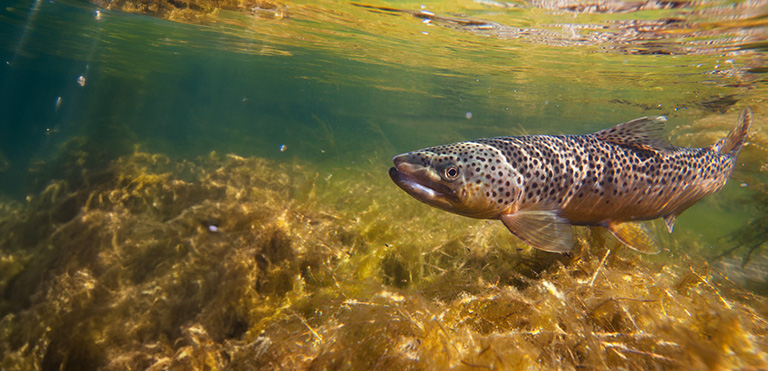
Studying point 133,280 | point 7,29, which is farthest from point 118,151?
point 7,29

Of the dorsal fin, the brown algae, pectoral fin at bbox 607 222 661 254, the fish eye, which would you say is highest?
the dorsal fin

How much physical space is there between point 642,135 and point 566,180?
1600mm

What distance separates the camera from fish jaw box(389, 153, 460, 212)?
3248mm

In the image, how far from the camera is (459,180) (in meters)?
3.27

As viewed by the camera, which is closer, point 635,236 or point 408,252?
point 635,236

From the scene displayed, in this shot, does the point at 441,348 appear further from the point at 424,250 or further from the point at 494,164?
the point at 424,250

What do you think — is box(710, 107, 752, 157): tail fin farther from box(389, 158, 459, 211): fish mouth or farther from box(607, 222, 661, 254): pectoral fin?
box(389, 158, 459, 211): fish mouth

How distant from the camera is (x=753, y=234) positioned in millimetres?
11320

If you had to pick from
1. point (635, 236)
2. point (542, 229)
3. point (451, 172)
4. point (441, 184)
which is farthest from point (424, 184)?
point (635, 236)

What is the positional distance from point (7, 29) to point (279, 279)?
35.0 metres

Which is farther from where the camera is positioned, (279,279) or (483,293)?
(279,279)

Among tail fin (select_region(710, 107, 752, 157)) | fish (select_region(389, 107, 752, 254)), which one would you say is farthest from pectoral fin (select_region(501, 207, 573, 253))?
tail fin (select_region(710, 107, 752, 157))

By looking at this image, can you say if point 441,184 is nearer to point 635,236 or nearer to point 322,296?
point 322,296

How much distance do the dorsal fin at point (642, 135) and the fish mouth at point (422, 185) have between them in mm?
2612
